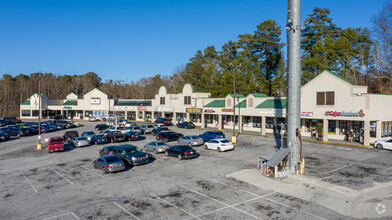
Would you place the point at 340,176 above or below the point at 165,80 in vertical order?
below

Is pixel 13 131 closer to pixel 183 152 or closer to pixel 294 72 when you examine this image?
pixel 183 152

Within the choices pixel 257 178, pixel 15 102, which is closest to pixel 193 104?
pixel 257 178

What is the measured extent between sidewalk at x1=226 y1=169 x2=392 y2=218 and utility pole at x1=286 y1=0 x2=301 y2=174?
440cm

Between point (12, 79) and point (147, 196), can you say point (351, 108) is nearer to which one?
point (147, 196)

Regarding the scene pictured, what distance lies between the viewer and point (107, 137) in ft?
121

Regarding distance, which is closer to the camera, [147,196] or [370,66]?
[147,196]

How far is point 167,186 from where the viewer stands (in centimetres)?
1750

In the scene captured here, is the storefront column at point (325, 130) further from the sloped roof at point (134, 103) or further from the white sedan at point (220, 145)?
the sloped roof at point (134, 103)

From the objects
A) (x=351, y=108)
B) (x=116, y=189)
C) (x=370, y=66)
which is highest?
(x=370, y=66)

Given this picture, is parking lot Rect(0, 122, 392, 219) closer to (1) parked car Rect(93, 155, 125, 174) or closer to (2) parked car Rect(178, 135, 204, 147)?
(1) parked car Rect(93, 155, 125, 174)

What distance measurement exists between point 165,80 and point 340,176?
107 metres

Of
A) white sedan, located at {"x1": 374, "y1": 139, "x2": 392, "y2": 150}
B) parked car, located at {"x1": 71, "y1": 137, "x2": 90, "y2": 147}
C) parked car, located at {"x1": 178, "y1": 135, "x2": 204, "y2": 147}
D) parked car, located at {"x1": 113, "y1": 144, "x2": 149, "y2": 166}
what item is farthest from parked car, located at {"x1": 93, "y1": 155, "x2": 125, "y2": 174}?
white sedan, located at {"x1": 374, "y1": 139, "x2": 392, "y2": 150}

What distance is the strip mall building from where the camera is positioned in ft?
106

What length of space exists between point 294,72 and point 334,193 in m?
10.6
